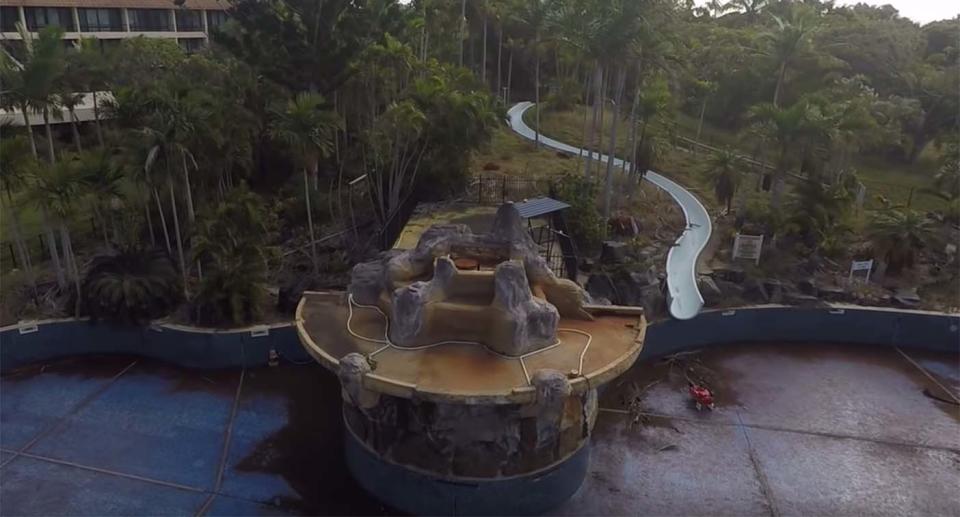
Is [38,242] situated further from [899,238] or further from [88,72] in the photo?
[899,238]

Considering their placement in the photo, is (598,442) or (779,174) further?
(779,174)

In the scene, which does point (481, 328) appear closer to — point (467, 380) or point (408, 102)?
point (467, 380)

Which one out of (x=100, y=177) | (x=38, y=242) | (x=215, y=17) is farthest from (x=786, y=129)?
(x=215, y=17)

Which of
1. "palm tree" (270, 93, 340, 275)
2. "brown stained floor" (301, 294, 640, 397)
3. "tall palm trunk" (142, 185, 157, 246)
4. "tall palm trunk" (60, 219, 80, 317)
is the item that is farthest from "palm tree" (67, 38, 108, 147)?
"brown stained floor" (301, 294, 640, 397)

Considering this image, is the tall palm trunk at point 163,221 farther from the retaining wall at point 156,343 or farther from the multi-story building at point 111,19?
the multi-story building at point 111,19

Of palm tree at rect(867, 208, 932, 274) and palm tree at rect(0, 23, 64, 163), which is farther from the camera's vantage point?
palm tree at rect(867, 208, 932, 274)

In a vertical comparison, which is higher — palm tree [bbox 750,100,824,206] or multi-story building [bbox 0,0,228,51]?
multi-story building [bbox 0,0,228,51]

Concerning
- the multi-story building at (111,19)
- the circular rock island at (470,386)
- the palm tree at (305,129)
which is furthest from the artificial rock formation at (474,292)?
the multi-story building at (111,19)

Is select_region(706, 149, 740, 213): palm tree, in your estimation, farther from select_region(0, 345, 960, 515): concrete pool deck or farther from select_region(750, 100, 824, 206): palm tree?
select_region(0, 345, 960, 515): concrete pool deck
